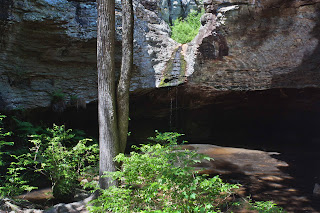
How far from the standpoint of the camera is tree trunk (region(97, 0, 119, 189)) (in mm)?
4593

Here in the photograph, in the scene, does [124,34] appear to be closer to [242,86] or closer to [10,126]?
[10,126]

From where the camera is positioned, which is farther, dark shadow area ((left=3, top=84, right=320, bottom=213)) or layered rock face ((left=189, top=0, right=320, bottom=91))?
layered rock face ((left=189, top=0, right=320, bottom=91))

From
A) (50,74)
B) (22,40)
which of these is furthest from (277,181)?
(22,40)

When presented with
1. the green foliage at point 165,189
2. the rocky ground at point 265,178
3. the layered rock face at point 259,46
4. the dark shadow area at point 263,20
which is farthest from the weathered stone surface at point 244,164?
the green foliage at point 165,189

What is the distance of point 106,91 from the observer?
15.2 feet

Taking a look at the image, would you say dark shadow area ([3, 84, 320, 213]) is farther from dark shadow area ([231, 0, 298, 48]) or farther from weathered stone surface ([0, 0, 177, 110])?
dark shadow area ([231, 0, 298, 48])

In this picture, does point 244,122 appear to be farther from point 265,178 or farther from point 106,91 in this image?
point 106,91

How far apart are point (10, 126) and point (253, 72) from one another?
7.82m

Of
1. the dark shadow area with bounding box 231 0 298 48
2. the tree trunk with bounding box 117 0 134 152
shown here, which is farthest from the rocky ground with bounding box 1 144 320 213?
the dark shadow area with bounding box 231 0 298 48

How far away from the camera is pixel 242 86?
9.41 meters

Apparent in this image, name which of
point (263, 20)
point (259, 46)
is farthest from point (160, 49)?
point (263, 20)

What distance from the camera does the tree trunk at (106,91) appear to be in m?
4.59

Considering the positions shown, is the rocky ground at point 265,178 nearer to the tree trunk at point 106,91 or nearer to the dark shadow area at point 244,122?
the dark shadow area at point 244,122

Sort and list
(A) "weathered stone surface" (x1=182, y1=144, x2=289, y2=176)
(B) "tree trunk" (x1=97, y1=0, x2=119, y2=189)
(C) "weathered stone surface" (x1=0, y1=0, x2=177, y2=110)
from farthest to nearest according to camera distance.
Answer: (C) "weathered stone surface" (x1=0, y1=0, x2=177, y2=110), (A) "weathered stone surface" (x1=182, y1=144, x2=289, y2=176), (B) "tree trunk" (x1=97, y1=0, x2=119, y2=189)
